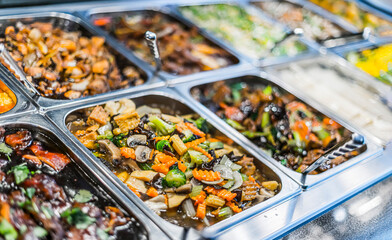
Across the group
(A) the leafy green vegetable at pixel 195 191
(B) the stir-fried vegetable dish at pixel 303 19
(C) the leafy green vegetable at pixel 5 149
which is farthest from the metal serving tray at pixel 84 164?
(B) the stir-fried vegetable dish at pixel 303 19

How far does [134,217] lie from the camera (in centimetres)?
165

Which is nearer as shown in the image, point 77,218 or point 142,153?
point 77,218

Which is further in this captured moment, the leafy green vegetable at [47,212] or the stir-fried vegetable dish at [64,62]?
the stir-fried vegetable dish at [64,62]

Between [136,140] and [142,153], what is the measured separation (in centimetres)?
13

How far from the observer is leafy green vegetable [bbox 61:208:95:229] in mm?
1523

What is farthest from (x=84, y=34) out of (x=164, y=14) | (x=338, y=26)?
(x=338, y=26)

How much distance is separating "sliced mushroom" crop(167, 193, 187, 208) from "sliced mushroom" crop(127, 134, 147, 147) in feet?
1.42

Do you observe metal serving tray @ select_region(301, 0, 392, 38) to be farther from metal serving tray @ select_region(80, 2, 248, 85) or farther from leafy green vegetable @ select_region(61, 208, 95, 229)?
leafy green vegetable @ select_region(61, 208, 95, 229)

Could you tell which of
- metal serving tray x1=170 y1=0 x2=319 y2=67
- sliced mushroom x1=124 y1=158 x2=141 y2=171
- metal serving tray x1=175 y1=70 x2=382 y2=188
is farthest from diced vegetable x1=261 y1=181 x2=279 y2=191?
metal serving tray x1=170 y1=0 x2=319 y2=67

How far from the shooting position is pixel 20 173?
1.70m

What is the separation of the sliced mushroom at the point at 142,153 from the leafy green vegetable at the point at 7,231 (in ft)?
2.69

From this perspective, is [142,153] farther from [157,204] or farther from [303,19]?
[303,19]

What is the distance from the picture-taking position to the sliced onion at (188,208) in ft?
6.21

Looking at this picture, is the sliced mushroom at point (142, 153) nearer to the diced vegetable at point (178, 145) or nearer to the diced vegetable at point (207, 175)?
the diced vegetable at point (178, 145)
